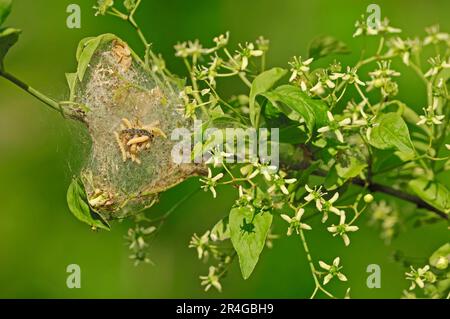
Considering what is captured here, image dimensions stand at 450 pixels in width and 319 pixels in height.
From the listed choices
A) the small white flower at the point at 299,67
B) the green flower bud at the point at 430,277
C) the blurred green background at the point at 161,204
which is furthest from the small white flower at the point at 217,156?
the blurred green background at the point at 161,204

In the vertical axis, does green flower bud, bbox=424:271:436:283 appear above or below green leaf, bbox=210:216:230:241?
below

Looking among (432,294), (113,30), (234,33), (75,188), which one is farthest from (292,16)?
(75,188)

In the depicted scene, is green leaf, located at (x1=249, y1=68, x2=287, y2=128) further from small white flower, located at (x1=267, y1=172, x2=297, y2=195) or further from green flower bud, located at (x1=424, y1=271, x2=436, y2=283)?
green flower bud, located at (x1=424, y1=271, x2=436, y2=283)

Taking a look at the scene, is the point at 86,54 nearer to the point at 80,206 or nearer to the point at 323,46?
the point at 80,206

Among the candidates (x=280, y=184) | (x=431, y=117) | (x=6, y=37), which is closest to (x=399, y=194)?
(x=431, y=117)

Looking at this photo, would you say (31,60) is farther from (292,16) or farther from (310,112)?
(310,112)

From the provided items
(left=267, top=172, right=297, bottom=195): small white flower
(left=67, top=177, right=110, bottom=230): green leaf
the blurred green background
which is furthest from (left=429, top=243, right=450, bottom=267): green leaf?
the blurred green background
